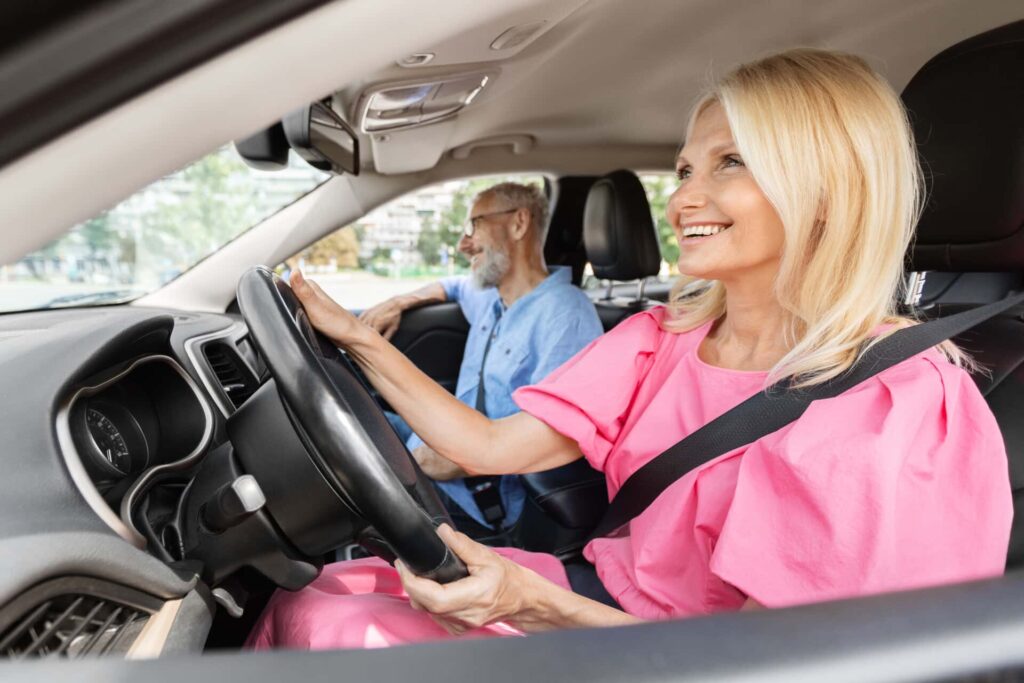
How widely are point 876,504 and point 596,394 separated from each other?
1.76 ft

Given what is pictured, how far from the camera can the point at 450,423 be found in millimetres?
1312

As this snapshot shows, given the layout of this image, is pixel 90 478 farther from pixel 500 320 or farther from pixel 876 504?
pixel 500 320

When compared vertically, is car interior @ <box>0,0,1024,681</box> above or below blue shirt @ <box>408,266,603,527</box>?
above

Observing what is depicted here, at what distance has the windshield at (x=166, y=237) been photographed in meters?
1.56

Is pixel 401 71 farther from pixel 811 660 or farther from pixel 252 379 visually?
pixel 811 660

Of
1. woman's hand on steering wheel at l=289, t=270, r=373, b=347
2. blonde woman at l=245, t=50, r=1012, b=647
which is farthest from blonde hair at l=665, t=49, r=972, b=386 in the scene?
woman's hand on steering wheel at l=289, t=270, r=373, b=347

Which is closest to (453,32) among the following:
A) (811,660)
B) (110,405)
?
(811,660)

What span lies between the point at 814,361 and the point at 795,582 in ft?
1.06

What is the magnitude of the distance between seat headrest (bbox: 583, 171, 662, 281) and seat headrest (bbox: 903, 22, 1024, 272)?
1.36m

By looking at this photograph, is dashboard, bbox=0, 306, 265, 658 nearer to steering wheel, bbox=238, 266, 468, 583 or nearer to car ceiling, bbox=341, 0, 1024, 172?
steering wheel, bbox=238, 266, 468, 583

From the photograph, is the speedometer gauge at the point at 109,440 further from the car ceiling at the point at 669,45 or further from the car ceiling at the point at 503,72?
the car ceiling at the point at 669,45

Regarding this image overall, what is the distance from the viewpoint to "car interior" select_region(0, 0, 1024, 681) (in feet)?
1.32

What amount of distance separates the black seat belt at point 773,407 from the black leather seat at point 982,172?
11 cm

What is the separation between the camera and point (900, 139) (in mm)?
1116
